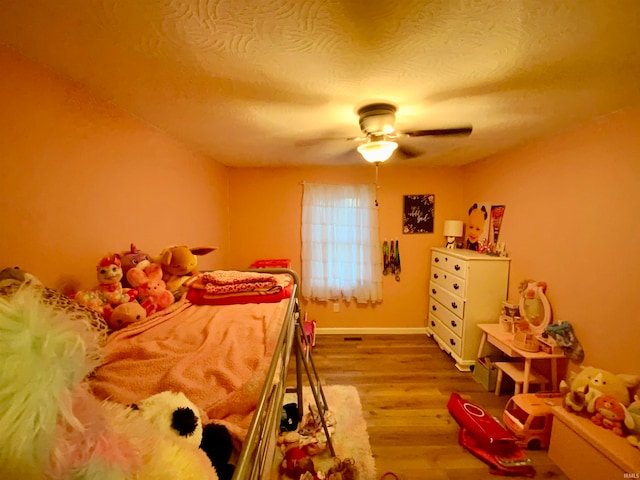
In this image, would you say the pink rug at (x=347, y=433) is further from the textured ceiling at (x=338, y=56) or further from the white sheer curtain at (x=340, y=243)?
the textured ceiling at (x=338, y=56)

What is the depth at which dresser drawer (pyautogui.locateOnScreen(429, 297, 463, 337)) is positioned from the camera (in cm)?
288

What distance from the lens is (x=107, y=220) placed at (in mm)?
1558

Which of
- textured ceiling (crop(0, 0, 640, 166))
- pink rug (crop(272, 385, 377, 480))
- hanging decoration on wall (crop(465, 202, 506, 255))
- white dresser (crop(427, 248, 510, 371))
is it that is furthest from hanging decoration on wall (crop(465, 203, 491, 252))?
pink rug (crop(272, 385, 377, 480))

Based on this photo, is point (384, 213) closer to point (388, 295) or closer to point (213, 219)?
point (388, 295)

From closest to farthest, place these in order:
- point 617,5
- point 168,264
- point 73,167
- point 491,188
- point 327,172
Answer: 1. point 617,5
2. point 73,167
3. point 168,264
4. point 491,188
5. point 327,172

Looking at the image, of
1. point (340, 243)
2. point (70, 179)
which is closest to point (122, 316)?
point (70, 179)

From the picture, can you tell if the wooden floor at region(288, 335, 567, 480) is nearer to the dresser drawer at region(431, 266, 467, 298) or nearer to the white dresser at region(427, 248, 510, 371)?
the white dresser at region(427, 248, 510, 371)

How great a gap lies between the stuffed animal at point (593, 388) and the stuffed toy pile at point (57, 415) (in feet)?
7.46

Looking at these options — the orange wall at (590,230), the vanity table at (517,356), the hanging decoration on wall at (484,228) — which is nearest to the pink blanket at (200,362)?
the vanity table at (517,356)

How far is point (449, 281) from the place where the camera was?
10.1 feet

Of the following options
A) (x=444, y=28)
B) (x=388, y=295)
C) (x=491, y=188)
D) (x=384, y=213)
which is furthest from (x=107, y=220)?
(x=491, y=188)

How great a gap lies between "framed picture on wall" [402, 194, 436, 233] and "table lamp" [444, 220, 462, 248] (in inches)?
8.9

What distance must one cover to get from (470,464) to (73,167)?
2.81m

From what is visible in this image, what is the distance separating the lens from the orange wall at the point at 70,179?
1.10 metres
